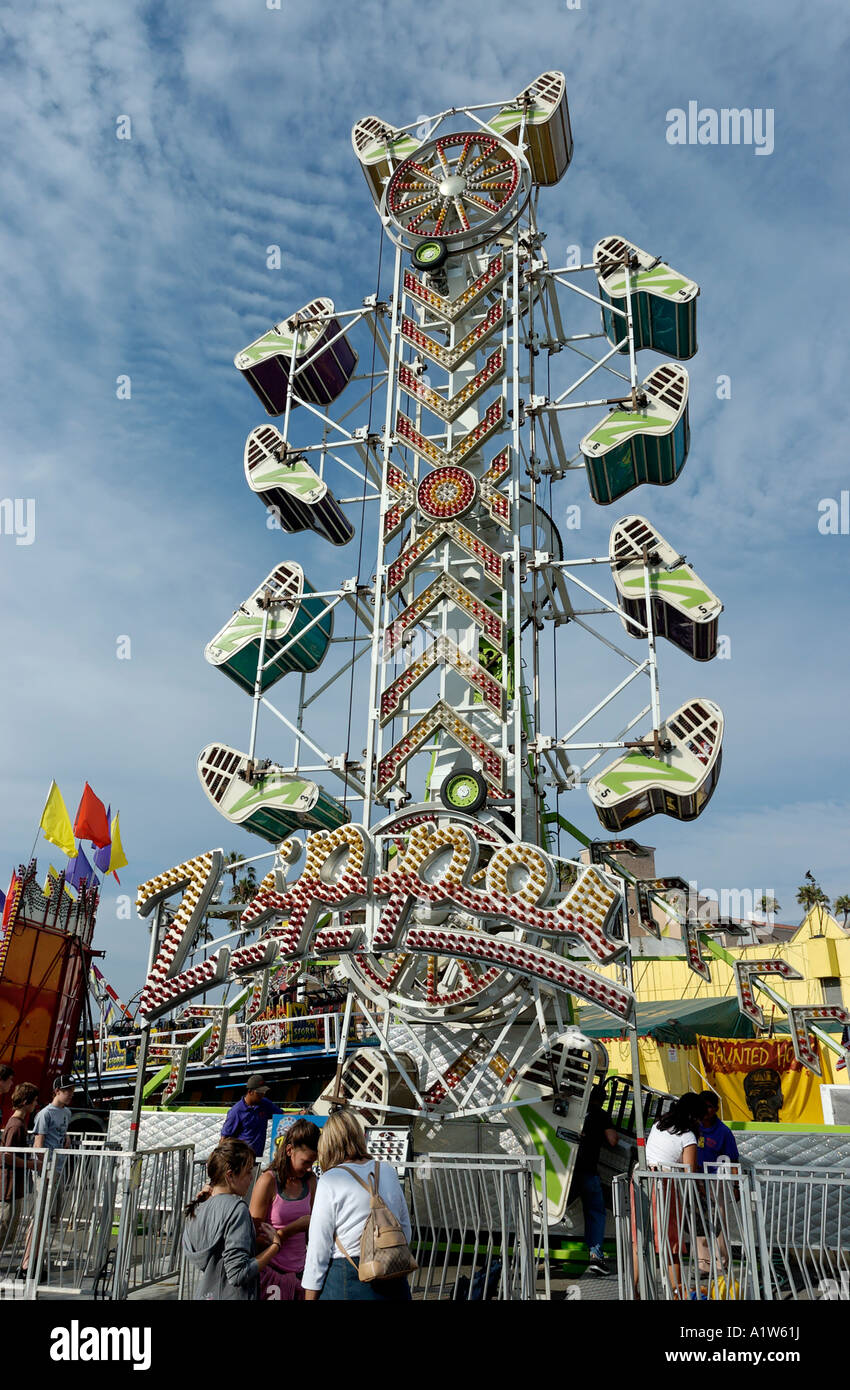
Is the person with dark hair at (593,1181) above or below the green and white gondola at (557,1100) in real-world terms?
below

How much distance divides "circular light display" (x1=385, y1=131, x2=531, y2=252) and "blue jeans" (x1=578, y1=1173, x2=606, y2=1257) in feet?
52.7

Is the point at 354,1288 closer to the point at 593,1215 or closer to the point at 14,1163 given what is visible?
the point at 14,1163

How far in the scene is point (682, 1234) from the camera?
23.0ft

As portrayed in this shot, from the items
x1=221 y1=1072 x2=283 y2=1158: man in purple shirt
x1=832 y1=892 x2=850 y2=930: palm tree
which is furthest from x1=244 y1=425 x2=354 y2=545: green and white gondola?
x1=832 y1=892 x2=850 y2=930: palm tree

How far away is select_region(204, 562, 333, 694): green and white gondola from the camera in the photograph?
55.7ft

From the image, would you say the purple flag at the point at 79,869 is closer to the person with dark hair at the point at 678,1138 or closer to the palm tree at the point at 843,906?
the person with dark hair at the point at 678,1138

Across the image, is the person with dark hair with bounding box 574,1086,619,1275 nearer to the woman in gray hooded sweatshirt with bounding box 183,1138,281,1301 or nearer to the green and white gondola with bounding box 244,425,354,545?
the woman in gray hooded sweatshirt with bounding box 183,1138,281,1301

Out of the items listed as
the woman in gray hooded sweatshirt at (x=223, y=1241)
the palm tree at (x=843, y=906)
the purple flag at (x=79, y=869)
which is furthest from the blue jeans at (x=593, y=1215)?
the palm tree at (x=843, y=906)

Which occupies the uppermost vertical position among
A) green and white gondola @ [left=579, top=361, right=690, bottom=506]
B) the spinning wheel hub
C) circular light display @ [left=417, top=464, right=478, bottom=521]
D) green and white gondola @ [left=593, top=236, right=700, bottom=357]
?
the spinning wheel hub

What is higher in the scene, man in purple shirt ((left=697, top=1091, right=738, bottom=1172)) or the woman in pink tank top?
man in purple shirt ((left=697, top=1091, right=738, bottom=1172))

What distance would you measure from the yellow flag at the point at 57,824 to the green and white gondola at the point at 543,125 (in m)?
19.2

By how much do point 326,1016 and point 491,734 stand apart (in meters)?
6.34

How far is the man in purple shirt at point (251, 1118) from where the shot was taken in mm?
9711
